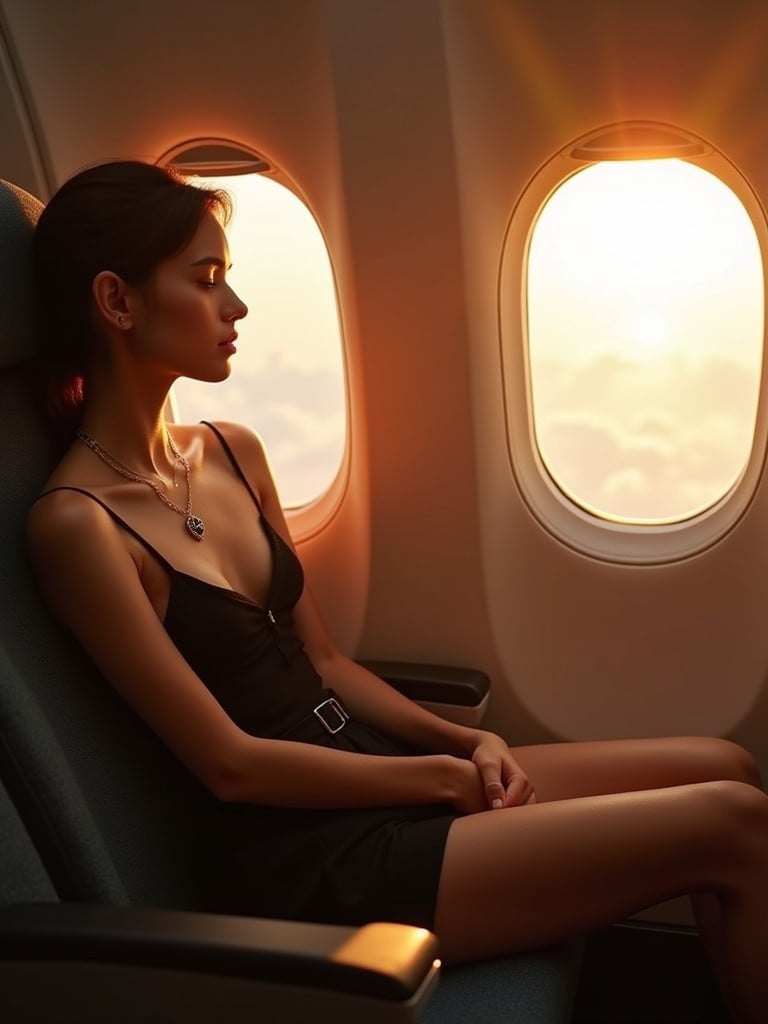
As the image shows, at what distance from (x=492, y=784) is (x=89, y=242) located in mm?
1018

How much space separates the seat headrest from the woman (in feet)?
0.10

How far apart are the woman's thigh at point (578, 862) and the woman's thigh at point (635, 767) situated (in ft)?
0.88

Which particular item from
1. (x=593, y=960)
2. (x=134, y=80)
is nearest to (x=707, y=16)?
(x=134, y=80)

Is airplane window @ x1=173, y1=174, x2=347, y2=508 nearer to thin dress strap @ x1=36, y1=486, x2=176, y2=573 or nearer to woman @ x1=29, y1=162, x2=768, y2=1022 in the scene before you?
woman @ x1=29, y1=162, x2=768, y2=1022

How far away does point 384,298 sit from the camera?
2447 mm

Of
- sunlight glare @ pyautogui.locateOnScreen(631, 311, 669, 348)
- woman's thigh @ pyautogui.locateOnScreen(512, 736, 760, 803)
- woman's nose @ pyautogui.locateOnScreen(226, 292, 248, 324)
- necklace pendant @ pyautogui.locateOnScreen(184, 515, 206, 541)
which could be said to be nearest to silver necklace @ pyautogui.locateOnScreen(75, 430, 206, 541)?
necklace pendant @ pyautogui.locateOnScreen(184, 515, 206, 541)

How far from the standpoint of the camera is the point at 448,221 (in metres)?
2.35

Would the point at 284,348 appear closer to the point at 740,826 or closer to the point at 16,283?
the point at 16,283

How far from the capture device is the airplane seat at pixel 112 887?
4.05 feet

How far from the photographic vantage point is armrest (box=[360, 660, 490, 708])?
2.35m

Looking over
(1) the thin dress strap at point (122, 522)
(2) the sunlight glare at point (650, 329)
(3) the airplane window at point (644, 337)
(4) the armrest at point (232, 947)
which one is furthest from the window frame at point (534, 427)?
(4) the armrest at point (232, 947)

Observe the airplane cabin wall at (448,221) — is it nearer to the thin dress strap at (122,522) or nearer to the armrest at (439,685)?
the armrest at (439,685)

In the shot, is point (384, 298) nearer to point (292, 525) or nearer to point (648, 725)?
point (292, 525)

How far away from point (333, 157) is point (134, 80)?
0.47 m
